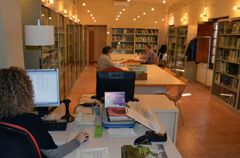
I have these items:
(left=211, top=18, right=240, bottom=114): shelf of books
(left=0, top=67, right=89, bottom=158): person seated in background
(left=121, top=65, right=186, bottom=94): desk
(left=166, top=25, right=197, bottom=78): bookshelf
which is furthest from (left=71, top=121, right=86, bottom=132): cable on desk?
(left=166, top=25, right=197, bottom=78): bookshelf

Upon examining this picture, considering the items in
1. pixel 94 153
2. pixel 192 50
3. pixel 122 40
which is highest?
pixel 122 40

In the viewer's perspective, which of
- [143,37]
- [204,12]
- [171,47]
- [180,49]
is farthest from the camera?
[143,37]

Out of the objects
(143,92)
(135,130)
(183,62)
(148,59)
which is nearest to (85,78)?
(148,59)

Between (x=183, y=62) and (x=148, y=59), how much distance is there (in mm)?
1659

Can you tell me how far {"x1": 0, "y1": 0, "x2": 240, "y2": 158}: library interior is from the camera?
1401mm

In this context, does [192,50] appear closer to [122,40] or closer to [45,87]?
[122,40]

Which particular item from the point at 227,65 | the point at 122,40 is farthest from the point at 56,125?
the point at 122,40

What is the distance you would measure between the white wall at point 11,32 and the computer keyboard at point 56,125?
47.1 inches

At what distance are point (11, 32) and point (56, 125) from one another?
5.12 feet

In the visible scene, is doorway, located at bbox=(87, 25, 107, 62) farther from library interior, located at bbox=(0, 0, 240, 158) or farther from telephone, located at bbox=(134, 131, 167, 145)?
telephone, located at bbox=(134, 131, 167, 145)

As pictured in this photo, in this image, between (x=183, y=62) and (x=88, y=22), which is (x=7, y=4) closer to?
(x=183, y=62)

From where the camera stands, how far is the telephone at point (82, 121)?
1.98 metres

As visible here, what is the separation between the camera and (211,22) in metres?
7.33

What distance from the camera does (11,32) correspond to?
9.15 ft
